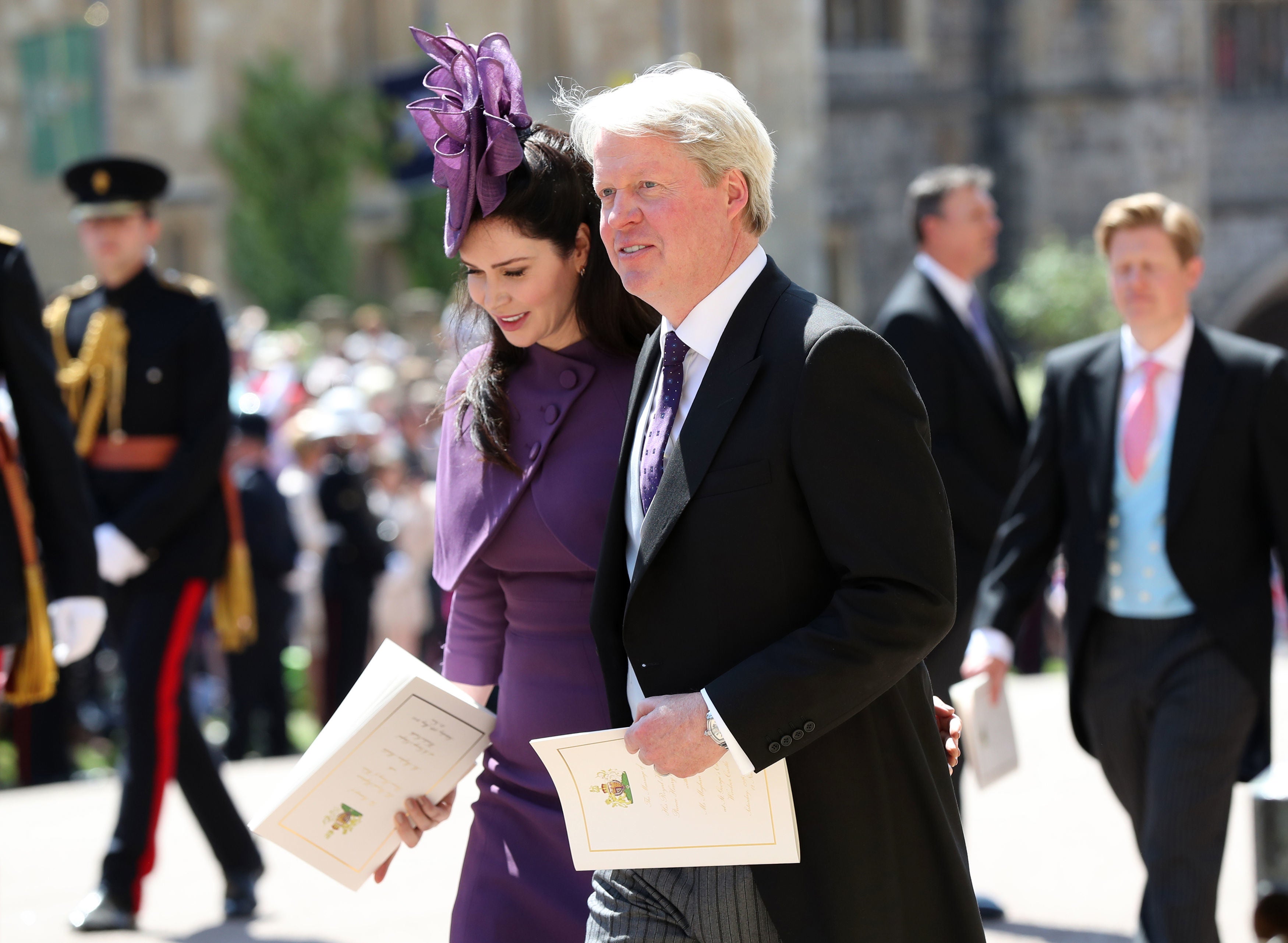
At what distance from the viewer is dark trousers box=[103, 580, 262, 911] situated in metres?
5.23

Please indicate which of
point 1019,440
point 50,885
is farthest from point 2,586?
point 1019,440

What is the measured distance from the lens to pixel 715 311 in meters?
2.54

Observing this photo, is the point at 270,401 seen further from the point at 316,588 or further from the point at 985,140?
the point at 985,140

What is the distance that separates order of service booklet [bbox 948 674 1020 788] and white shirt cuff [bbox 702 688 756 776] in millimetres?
1799

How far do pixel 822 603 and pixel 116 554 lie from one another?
3.38 meters

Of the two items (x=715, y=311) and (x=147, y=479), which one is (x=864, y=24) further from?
(x=715, y=311)

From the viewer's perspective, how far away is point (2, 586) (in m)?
4.04

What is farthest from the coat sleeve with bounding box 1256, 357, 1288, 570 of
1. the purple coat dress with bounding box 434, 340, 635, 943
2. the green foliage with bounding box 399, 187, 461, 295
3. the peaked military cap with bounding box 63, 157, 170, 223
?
the green foliage with bounding box 399, 187, 461, 295

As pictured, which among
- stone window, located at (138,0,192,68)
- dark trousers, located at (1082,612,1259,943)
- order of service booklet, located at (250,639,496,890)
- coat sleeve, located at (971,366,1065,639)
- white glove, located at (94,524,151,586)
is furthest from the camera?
stone window, located at (138,0,192,68)

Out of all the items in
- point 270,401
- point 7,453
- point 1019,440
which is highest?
point 7,453

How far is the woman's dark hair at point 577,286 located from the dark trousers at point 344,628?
20.3 ft

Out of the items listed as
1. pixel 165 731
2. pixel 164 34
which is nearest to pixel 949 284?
pixel 165 731

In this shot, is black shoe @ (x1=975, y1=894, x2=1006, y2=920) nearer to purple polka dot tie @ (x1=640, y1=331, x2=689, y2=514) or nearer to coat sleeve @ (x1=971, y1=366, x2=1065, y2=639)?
coat sleeve @ (x1=971, y1=366, x2=1065, y2=639)

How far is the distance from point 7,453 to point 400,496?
619cm
